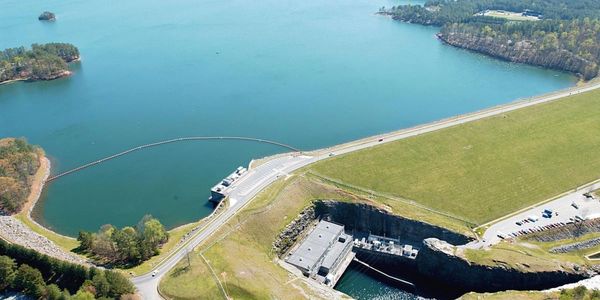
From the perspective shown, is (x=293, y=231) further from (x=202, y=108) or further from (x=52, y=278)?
(x=202, y=108)

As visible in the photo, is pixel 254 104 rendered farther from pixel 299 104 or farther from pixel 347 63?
pixel 347 63

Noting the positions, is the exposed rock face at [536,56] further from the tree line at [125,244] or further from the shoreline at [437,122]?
the tree line at [125,244]

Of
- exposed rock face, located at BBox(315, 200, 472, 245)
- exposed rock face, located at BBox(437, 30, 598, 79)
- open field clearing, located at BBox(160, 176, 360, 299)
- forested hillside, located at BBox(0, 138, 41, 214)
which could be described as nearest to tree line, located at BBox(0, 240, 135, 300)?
open field clearing, located at BBox(160, 176, 360, 299)

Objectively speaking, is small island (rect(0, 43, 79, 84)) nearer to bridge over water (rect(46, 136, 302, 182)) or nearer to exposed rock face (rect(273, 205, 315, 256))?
bridge over water (rect(46, 136, 302, 182))

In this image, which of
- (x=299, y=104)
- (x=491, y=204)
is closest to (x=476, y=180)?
(x=491, y=204)

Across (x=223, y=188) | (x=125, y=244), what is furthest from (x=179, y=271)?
(x=223, y=188)

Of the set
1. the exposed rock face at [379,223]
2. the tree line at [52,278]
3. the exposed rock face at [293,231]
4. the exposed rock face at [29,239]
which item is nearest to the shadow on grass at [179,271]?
the tree line at [52,278]

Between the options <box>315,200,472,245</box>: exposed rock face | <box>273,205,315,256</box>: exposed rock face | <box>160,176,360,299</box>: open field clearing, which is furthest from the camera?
<box>273,205,315,256</box>: exposed rock face
